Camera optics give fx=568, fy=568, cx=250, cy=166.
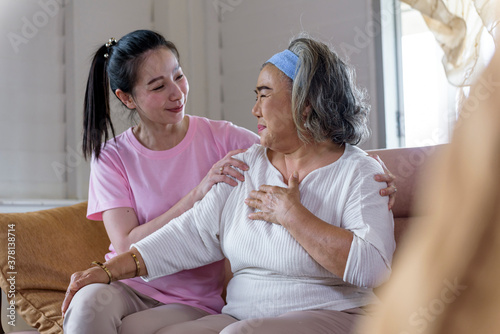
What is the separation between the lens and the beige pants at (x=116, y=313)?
142cm

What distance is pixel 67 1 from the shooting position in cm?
340

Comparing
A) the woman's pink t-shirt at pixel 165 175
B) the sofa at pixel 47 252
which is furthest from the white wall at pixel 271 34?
the woman's pink t-shirt at pixel 165 175

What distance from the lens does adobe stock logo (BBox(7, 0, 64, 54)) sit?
3.16 metres

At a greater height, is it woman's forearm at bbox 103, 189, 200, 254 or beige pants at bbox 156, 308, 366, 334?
woman's forearm at bbox 103, 189, 200, 254

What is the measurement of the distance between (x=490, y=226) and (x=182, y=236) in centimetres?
138

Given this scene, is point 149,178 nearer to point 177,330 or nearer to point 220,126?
point 220,126

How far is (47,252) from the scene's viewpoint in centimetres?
209

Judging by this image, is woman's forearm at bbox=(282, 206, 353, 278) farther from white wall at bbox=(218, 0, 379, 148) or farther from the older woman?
white wall at bbox=(218, 0, 379, 148)

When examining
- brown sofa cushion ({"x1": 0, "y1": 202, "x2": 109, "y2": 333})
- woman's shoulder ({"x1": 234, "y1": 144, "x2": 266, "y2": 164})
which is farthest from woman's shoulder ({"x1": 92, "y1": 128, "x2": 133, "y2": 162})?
woman's shoulder ({"x1": 234, "y1": 144, "x2": 266, "y2": 164})

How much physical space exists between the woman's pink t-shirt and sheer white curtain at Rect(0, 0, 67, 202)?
1.34m

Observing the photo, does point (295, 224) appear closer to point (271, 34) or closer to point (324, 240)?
point (324, 240)

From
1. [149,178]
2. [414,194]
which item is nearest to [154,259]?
[149,178]

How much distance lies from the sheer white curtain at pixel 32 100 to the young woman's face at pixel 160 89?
1.43 m

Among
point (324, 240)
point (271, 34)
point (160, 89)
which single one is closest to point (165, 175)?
point (160, 89)
